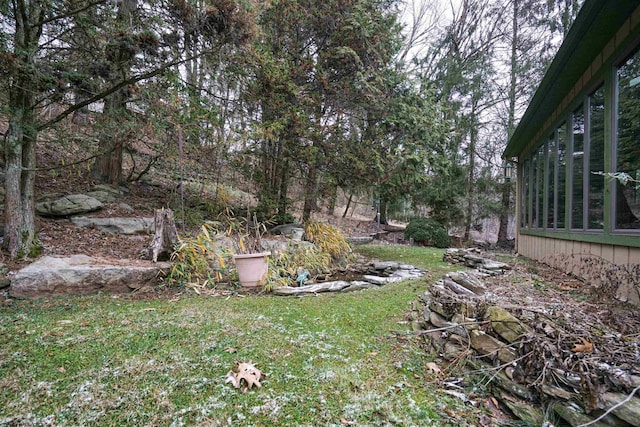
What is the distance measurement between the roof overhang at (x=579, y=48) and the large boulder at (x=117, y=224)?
656cm

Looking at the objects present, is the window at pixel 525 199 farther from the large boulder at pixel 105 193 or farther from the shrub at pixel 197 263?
the large boulder at pixel 105 193

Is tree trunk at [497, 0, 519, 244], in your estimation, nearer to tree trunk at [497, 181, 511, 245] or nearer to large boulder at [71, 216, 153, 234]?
tree trunk at [497, 181, 511, 245]

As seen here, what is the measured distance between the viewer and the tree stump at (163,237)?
4219 mm

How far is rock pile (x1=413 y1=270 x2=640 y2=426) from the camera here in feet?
4.46

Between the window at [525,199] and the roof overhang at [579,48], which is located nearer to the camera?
the roof overhang at [579,48]

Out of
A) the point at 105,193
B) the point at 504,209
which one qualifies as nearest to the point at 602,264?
the point at 105,193

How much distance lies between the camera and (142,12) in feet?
14.1

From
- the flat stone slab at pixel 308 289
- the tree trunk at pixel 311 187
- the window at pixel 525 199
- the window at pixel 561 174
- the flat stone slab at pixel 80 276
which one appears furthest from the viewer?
the window at pixel 525 199

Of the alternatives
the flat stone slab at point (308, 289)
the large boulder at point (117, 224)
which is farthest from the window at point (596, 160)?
the large boulder at point (117, 224)

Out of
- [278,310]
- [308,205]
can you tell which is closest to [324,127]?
[308,205]

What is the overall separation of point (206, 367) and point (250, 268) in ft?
7.03

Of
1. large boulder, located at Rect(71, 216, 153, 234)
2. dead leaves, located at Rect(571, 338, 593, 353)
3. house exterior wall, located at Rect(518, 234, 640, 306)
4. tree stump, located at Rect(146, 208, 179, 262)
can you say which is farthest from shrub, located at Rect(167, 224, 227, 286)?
house exterior wall, located at Rect(518, 234, 640, 306)

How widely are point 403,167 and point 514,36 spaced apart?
8.70 metres

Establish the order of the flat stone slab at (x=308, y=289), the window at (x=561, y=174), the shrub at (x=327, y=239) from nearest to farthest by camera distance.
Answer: the flat stone slab at (x=308, y=289) < the window at (x=561, y=174) < the shrub at (x=327, y=239)
